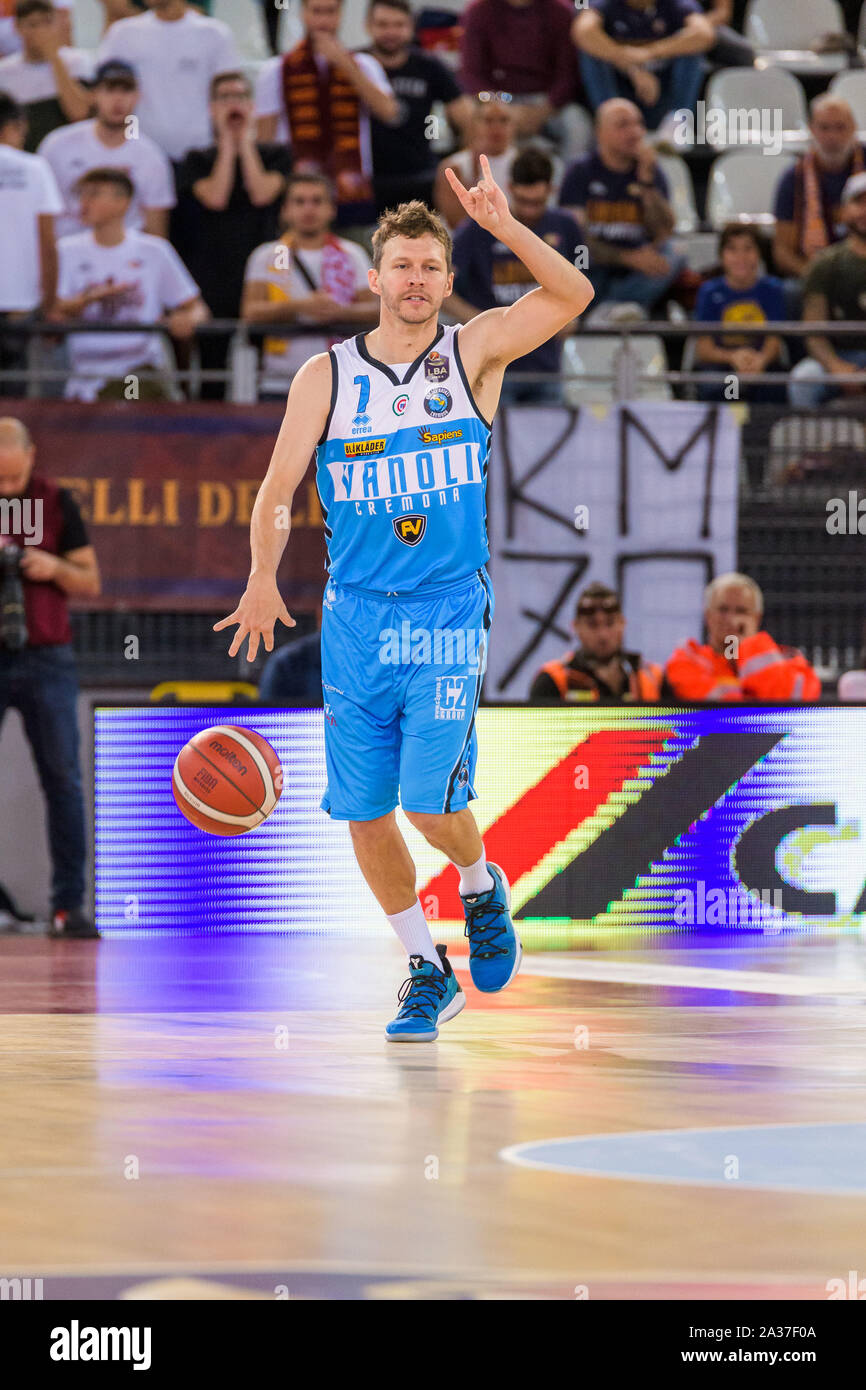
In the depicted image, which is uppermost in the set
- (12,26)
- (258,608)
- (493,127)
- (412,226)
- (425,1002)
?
(12,26)

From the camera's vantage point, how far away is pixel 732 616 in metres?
10.9

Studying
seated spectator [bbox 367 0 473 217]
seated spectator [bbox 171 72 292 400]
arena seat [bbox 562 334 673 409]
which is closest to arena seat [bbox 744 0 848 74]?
seated spectator [bbox 367 0 473 217]

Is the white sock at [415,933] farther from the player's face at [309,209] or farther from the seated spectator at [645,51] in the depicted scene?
the seated spectator at [645,51]

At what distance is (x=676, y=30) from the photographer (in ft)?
51.0

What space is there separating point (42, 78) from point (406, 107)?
101 inches

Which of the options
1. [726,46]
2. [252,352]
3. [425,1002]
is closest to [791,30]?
[726,46]

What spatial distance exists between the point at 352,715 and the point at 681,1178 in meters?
2.54

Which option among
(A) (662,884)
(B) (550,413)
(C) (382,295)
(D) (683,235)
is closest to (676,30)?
(D) (683,235)

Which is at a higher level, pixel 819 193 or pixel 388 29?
pixel 388 29

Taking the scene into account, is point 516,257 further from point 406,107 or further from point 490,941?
point 490,941

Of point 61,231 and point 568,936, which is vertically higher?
point 61,231

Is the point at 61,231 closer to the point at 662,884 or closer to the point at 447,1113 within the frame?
the point at 662,884

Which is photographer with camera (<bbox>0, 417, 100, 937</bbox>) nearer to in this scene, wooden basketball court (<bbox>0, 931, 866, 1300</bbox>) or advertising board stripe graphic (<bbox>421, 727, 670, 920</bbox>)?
advertising board stripe graphic (<bbox>421, 727, 670, 920</bbox>)
